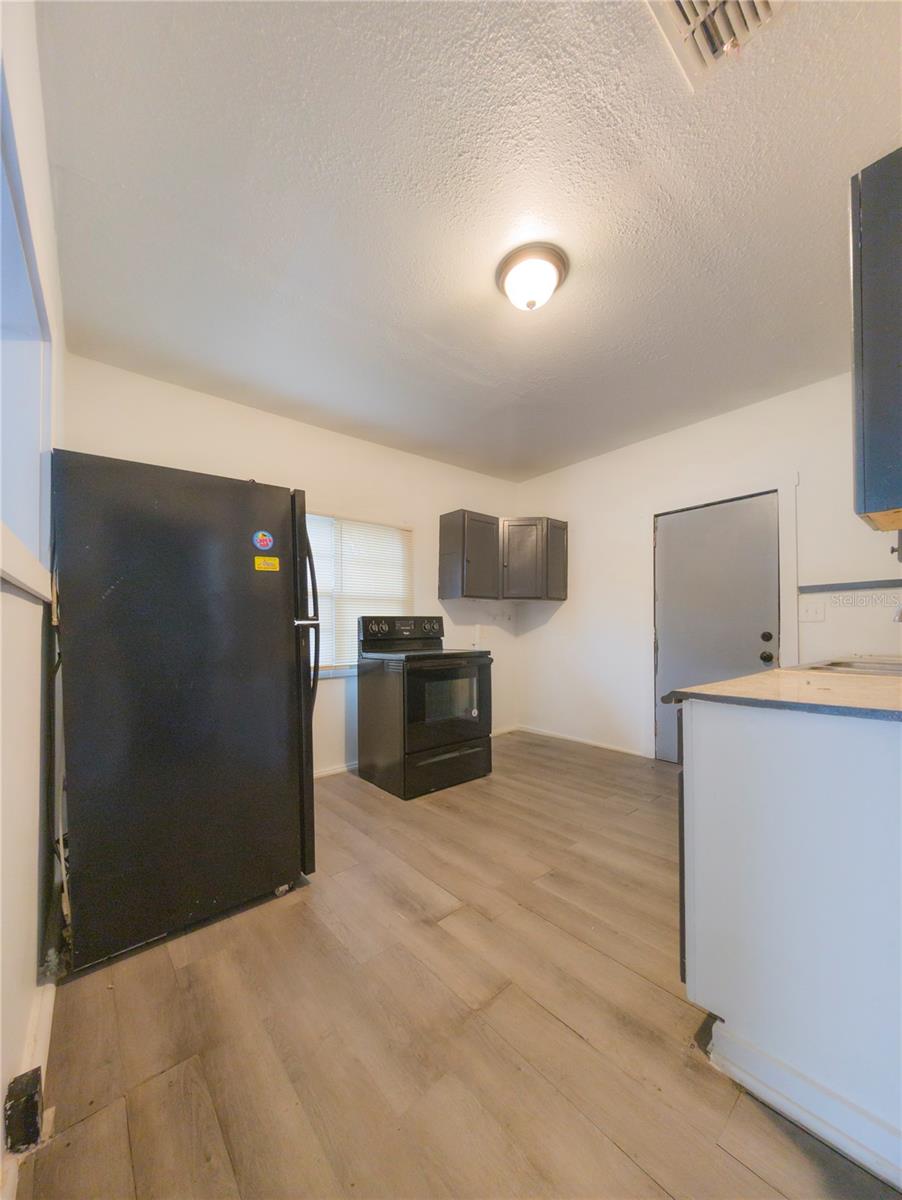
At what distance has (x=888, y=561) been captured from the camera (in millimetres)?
2420

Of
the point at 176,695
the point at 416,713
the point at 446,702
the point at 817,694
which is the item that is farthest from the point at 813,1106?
the point at 446,702

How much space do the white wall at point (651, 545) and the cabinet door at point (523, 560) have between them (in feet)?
1.33

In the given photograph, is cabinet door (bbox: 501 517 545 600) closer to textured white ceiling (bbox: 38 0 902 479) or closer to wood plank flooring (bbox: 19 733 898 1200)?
textured white ceiling (bbox: 38 0 902 479)

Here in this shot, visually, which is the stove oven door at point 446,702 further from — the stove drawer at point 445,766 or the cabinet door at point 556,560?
the cabinet door at point 556,560

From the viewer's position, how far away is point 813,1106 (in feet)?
3.03

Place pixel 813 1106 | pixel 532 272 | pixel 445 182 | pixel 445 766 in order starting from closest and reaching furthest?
pixel 813 1106
pixel 445 182
pixel 532 272
pixel 445 766

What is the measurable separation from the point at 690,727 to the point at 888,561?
2.33 meters

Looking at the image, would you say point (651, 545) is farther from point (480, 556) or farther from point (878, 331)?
point (878, 331)

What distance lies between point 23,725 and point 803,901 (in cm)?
192

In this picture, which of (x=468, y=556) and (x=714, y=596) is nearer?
(x=714, y=596)

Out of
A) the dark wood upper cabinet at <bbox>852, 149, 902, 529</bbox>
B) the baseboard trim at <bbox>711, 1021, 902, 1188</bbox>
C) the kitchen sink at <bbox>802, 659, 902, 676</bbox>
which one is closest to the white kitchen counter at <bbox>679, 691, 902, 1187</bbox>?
the baseboard trim at <bbox>711, 1021, 902, 1188</bbox>

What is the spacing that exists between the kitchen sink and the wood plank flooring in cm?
117

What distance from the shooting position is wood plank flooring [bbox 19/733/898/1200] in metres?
0.85

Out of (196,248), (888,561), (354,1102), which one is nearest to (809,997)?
(354,1102)
